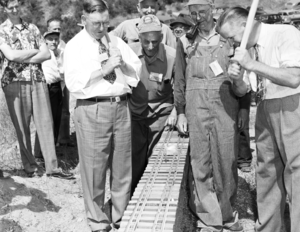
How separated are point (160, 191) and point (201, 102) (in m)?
0.74

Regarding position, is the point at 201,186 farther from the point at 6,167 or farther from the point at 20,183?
the point at 6,167

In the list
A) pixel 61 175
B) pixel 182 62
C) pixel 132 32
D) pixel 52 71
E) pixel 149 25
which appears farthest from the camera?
pixel 52 71

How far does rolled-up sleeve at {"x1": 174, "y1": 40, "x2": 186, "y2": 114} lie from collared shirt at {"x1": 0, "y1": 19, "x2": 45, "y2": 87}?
1601 mm

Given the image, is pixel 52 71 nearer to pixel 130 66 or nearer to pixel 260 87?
pixel 130 66

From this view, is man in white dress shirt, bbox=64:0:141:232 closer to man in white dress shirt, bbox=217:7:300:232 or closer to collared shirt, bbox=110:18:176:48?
man in white dress shirt, bbox=217:7:300:232

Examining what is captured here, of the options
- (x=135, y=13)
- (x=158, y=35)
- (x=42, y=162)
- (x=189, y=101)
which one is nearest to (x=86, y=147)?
(x=189, y=101)

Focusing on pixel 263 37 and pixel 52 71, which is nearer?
pixel 263 37

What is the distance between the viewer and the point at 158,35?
13.0ft

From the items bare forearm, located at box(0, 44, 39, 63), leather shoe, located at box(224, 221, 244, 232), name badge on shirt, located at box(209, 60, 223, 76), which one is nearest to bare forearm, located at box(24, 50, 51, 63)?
bare forearm, located at box(0, 44, 39, 63)

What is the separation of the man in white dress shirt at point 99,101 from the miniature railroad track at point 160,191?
32 centimetres

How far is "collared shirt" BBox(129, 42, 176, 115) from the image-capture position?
4078 mm

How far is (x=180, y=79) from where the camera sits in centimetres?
367

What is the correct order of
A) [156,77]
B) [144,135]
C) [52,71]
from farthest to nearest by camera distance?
[52,71] < [144,135] < [156,77]

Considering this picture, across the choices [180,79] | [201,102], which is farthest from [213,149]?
[180,79]
